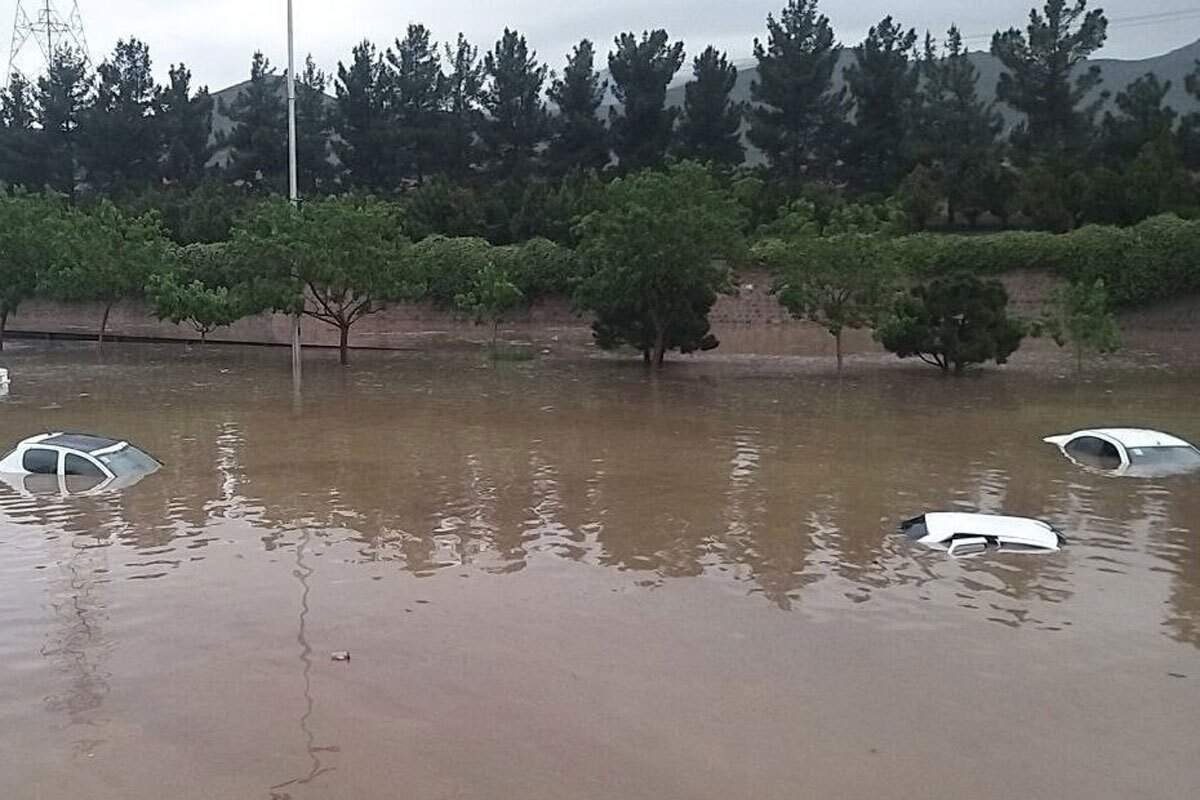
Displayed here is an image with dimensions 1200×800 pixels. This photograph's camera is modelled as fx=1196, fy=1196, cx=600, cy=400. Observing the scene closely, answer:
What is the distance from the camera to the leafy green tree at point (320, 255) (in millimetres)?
34875

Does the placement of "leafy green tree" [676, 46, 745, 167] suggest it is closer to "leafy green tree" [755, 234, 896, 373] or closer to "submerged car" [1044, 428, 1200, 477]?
"leafy green tree" [755, 234, 896, 373]

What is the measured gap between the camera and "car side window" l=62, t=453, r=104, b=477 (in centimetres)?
1670

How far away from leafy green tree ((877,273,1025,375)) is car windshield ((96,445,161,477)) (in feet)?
65.5

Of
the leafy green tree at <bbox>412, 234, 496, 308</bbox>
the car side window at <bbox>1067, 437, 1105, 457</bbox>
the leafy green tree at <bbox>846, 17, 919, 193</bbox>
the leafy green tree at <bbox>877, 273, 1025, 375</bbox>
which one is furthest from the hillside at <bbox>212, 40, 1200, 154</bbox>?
the car side window at <bbox>1067, 437, 1105, 457</bbox>

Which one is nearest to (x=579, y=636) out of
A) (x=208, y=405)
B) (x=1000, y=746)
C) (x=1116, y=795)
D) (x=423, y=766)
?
(x=423, y=766)

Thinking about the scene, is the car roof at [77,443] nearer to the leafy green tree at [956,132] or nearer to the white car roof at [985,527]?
the white car roof at [985,527]

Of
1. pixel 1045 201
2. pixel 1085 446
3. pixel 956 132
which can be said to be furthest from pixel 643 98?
pixel 1085 446

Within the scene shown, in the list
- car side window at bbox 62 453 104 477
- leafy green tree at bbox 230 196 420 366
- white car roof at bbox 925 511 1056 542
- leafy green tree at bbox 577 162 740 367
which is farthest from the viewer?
leafy green tree at bbox 230 196 420 366

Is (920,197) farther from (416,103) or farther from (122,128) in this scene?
(122,128)

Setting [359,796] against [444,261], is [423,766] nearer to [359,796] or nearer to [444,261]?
[359,796]

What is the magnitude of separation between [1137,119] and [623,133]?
24.9m

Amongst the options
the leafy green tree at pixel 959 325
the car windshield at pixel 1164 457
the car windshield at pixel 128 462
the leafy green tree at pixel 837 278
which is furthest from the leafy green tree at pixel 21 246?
the car windshield at pixel 1164 457

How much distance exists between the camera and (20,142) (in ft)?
237

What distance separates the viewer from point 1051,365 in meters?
33.4
